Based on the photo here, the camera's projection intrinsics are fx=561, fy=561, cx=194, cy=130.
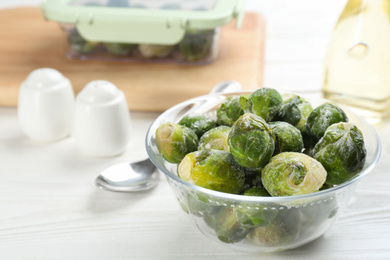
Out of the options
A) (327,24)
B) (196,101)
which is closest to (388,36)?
(196,101)

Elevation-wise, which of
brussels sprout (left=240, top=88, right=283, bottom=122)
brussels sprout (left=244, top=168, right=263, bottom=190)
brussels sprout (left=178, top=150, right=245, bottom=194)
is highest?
brussels sprout (left=240, top=88, right=283, bottom=122)

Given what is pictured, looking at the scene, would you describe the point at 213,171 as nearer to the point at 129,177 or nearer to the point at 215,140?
the point at 215,140

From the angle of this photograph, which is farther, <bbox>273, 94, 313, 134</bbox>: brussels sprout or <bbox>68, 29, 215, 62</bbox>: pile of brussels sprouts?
<bbox>68, 29, 215, 62</bbox>: pile of brussels sprouts

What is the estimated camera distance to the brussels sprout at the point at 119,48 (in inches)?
45.9

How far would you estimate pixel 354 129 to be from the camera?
2.06 feet

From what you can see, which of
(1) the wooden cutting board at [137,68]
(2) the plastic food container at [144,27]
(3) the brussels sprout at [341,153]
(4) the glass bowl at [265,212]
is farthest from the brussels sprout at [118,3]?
(3) the brussels sprout at [341,153]

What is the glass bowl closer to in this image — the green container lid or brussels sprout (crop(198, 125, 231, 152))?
brussels sprout (crop(198, 125, 231, 152))

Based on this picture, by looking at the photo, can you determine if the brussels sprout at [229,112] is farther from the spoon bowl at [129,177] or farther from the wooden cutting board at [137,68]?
the wooden cutting board at [137,68]

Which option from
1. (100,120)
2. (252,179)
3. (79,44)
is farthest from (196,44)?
(252,179)

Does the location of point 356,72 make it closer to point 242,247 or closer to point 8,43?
point 242,247

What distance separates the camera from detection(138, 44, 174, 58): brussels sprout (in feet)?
3.81

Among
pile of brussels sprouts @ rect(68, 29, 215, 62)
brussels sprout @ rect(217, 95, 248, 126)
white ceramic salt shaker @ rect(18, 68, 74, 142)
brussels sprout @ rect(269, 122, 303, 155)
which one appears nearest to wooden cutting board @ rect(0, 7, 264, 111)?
pile of brussels sprouts @ rect(68, 29, 215, 62)

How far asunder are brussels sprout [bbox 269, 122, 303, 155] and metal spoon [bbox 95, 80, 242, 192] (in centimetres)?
23

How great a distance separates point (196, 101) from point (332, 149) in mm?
267
